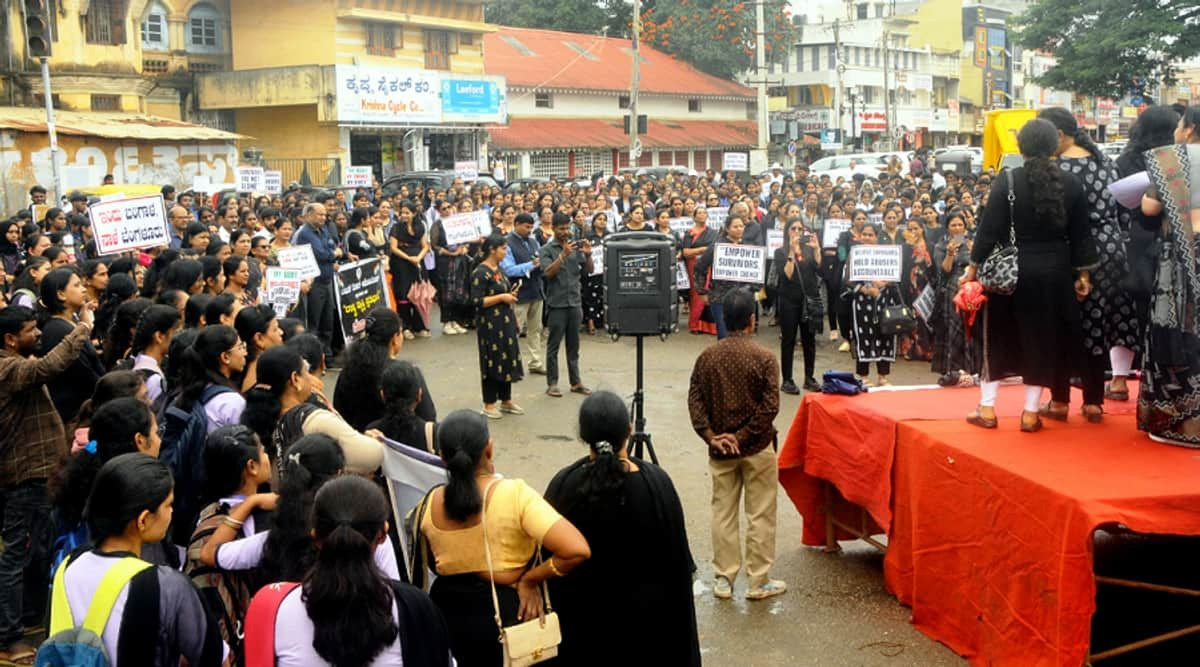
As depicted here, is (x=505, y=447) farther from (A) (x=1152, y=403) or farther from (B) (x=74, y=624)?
(B) (x=74, y=624)

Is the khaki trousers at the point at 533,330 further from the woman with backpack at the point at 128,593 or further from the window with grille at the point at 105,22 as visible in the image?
the window with grille at the point at 105,22

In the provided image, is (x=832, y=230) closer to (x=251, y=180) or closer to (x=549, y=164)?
(x=251, y=180)

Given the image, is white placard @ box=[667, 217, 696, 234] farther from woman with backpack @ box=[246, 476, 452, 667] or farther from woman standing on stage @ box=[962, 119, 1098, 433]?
woman with backpack @ box=[246, 476, 452, 667]

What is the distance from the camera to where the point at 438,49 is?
37.4 metres

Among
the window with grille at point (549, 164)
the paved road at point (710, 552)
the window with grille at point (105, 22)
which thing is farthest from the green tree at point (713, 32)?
the paved road at point (710, 552)


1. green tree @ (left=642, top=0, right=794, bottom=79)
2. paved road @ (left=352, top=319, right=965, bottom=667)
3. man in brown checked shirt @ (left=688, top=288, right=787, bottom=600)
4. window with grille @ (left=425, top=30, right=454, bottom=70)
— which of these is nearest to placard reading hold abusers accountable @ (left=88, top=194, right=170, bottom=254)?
paved road @ (left=352, top=319, right=965, bottom=667)

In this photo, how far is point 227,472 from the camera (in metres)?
4.21

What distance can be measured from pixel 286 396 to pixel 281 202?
13.8 m

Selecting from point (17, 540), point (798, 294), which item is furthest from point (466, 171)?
point (17, 540)

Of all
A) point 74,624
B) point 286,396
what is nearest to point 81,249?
point 286,396

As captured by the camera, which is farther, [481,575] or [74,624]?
[481,575]

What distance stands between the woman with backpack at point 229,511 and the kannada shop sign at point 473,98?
32035 mm

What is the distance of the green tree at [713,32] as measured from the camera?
1972 inches

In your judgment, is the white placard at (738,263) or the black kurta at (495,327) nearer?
the black kurta at (495,327)
